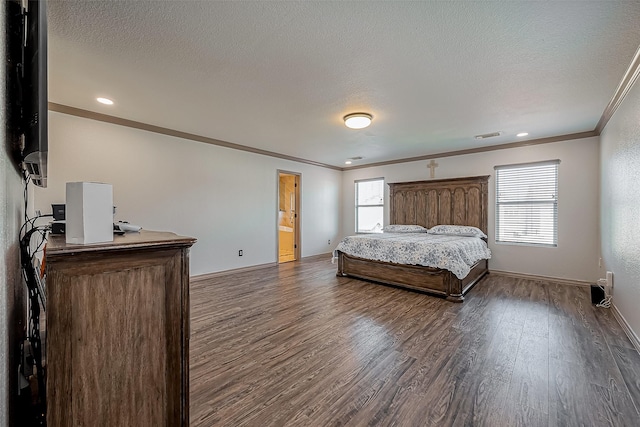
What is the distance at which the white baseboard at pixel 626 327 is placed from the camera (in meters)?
2.35

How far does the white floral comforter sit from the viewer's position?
12.1 ft

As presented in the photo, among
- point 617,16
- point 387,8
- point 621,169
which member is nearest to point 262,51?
point 387,8

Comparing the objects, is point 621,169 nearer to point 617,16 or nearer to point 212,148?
point 617,16

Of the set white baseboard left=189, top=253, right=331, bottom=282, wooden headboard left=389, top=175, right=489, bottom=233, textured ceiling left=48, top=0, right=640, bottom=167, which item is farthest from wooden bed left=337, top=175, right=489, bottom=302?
textured ceiling left=48, top=0, right=640, bottom=167

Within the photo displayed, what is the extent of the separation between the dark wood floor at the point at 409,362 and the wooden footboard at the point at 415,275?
0.26 m

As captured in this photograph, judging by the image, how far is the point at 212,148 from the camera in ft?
15.9

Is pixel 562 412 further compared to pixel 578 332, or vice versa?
pixel 578 332

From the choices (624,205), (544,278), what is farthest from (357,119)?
(544,278)

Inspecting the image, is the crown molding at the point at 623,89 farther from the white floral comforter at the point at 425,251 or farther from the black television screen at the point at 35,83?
the black television screen at the point at 35,83

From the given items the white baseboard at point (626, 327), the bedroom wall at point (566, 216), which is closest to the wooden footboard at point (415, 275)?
the bedroom wall at point (566, 216)

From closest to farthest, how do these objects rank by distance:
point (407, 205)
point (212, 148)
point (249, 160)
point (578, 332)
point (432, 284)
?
point (578, 332) < point (432, 284) < point (212, 148) < point (249, 160) < point (407, 205)

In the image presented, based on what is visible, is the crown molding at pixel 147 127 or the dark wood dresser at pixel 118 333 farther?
the crown molding at pixel 147 127

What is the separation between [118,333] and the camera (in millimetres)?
1075

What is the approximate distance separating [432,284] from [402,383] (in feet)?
7.25
